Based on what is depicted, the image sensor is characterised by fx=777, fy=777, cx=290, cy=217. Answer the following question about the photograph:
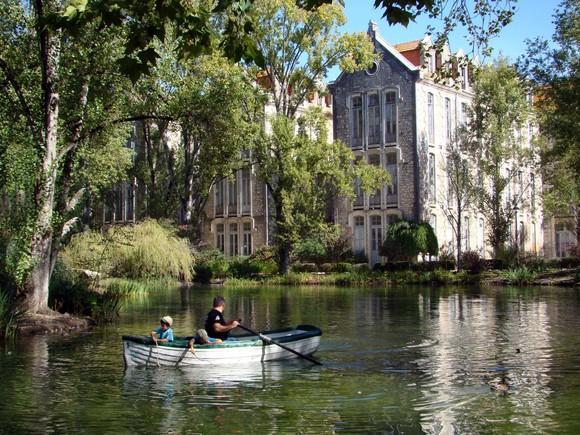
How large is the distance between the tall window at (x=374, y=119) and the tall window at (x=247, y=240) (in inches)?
518

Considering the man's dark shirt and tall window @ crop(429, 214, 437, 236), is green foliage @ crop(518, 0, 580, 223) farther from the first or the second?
the man's dark shirt

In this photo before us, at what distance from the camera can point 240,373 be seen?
16.2 meters

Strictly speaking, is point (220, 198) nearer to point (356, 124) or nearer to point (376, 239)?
point (356, 124)

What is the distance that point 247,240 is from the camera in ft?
207

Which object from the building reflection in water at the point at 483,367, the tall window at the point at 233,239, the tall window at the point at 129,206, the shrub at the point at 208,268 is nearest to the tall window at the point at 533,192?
the shrub at the point at 208,268

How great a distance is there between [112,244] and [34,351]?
18.7 metres

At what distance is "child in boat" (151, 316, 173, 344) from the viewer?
1644 cm

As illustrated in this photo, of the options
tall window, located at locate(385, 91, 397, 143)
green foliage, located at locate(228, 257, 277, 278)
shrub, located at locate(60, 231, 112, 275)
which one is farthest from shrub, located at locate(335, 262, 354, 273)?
shrub, located at locate(60, 231, 112, 275)

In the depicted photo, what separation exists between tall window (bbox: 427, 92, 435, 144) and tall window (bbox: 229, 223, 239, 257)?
18.0 m

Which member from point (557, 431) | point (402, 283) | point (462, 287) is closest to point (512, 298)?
point (462, 287)

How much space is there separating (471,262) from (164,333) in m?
34.2

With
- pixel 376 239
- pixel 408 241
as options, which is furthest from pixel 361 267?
pixel 408 241

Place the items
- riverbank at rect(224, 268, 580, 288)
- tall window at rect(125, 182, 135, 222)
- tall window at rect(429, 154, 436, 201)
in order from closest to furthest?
riverbank at rect(224, 268, 580, 288) → tall window at rect(429, 154, 436, 201) → tall window at rect(125, 182, 135, 222)

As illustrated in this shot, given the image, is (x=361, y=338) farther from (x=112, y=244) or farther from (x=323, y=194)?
(x=323, y=194)
